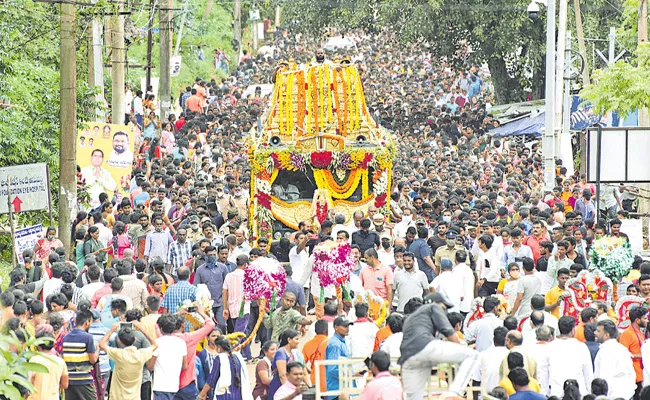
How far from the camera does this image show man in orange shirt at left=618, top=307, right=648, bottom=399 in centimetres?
1282

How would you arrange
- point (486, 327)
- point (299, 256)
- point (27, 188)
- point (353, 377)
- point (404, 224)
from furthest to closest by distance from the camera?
point (404, 224), point (27, 188), point (299, 256), point (486, 327), point (353, 377)

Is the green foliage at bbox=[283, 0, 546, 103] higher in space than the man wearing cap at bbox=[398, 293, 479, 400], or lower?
higher

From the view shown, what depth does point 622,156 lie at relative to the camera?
1975 cm

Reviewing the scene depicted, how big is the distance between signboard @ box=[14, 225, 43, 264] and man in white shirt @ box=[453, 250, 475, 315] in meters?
5.36

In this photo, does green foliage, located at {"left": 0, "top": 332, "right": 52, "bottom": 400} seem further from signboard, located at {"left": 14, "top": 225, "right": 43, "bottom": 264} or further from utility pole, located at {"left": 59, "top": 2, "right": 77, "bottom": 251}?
utility pole, located at {"left": 59, "top": 2, "right": 77, "bottom": 251}

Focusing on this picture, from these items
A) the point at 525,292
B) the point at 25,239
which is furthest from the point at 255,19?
the point at 525,292

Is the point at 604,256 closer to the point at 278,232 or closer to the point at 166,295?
the point at 166,295

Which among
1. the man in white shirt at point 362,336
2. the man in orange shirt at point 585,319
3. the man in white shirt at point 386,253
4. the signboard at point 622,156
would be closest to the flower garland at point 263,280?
the man in white shirt at point 362,336

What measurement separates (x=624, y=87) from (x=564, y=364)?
50.8 ft

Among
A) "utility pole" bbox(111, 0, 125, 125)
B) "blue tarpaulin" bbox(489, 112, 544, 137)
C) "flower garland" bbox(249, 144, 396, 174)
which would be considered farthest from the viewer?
"blue tarpaulin" bbox(489, 112, 544, 137)

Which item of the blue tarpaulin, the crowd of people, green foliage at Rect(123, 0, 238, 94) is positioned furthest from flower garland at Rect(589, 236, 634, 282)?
green foliage at Rect(123, 0, 238, 94)

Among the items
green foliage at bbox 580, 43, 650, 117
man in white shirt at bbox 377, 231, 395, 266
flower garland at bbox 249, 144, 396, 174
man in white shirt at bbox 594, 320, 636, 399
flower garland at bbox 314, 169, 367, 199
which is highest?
green foliage at bbox 580, 43, 650, 117

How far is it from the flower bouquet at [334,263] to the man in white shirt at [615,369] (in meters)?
4.41

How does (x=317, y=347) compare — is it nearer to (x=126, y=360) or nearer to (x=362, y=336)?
(x=362, y=336)
